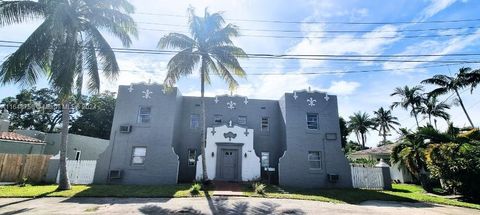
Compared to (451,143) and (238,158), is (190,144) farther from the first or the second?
(451,143)

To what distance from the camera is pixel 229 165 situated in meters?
18.9

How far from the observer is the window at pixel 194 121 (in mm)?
20719

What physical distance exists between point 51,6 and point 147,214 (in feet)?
38.1

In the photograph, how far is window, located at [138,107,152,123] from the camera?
1867cm

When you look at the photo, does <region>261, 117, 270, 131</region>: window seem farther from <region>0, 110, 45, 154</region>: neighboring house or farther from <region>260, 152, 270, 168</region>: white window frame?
<region>0, 110, 45, 154</region>: neighboring house

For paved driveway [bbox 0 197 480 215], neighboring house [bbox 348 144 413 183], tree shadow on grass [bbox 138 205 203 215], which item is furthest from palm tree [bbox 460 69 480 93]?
tree shadow on grass [bbox 138 205 203 215]

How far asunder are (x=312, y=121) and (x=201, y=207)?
1143cm

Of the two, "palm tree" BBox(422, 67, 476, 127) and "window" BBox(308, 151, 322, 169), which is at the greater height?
"palm tree" BBox(422, 67, 476, 127)

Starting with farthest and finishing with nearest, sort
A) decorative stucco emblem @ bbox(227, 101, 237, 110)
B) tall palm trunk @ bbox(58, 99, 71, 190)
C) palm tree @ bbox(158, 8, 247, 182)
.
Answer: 1. decorative stucco emblem @ bbox(227, 101, 237, 110)
2. palm tree @ bbox(158, 8, 247, 182)
3. tall palm trunk @ bbox(58, 99, 71, 190)

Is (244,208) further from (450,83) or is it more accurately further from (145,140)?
(450,83)

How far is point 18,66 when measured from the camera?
43.7ft

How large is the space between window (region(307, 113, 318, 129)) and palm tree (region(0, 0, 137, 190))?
12.9m

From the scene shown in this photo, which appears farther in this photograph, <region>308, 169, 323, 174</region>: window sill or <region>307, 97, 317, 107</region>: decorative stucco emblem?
<region>307, 97, 317, 107</region>: decorative stucco emblem

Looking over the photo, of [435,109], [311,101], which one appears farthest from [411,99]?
[311,101]
